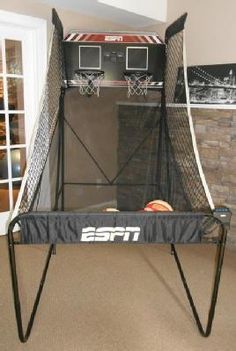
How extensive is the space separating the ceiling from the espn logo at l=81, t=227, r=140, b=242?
2214 mm

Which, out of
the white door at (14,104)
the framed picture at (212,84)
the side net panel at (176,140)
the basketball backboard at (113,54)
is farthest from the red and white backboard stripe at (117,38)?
the white door at (14,104)

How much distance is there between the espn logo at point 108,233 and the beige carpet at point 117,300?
708mm

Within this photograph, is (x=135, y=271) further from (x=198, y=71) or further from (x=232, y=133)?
(x=198, y=71)

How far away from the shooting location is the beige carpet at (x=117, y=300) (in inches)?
70.9

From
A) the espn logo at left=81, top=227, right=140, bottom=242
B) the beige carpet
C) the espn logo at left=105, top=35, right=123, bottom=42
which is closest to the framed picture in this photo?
the espn logo at left=105, top=35, right=123, bottom=42

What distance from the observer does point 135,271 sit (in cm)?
261

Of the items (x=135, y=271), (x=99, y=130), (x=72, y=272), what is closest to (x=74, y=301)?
(x=72, y=272)

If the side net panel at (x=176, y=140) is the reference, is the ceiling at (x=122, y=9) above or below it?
above

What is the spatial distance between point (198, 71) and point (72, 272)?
204 cm

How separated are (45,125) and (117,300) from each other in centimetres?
137

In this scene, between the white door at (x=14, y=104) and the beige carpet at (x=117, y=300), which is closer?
the beige carpet at (x=117, y=300)

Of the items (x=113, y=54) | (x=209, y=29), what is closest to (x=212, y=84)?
(x=209, y=29)

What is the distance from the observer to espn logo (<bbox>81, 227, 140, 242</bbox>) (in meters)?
1.42

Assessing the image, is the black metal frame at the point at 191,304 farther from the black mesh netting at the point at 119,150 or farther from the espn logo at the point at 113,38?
the espn logo at the point at 113,38
